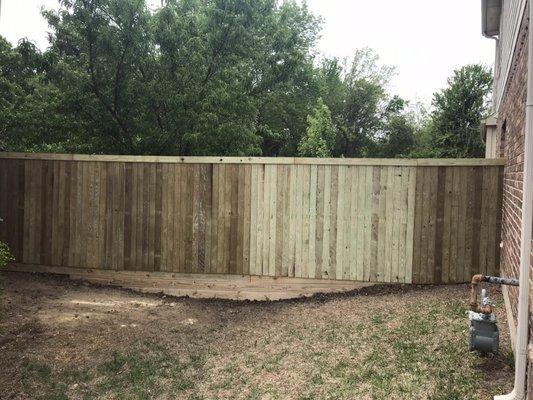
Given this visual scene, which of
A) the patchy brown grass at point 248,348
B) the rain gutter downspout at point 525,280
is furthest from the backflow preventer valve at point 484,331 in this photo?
the rain gutter downspout at point 525,280

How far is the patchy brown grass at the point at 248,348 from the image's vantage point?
3475 millimetres

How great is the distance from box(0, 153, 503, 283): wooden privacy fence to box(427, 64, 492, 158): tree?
45.3ft

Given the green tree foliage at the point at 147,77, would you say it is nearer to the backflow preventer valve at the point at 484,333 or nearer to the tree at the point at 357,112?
the backflow preventer valve at the point at 484,333

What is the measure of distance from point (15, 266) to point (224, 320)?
141 inches

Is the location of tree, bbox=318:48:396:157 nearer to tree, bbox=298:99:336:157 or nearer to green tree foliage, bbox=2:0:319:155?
tree, bbox=298:99:336:157

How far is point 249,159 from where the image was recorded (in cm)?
618

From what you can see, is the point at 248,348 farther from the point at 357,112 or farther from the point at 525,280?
the point at 357,112

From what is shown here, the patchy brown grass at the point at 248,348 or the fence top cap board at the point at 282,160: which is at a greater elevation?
the fence top cap board at the point at 282,160

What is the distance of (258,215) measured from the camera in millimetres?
6211

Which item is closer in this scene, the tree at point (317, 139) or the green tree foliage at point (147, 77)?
the green tree foliage at point (147, 77)

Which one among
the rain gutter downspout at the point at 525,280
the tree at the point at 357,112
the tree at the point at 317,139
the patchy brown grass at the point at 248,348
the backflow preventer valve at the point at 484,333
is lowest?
the patchy brown grass at the point at 248,348

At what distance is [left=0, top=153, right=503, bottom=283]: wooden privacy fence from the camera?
223 inches

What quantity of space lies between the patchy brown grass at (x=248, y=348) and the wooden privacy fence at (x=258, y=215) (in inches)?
19.9

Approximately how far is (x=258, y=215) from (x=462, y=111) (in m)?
15.0
